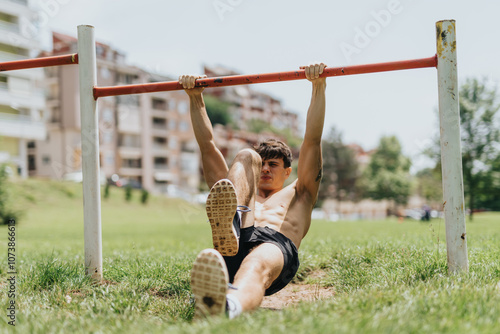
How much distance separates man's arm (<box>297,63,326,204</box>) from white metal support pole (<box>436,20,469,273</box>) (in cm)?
79

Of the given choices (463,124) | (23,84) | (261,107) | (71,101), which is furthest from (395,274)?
(261,107)

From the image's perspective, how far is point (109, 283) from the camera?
11.8ft

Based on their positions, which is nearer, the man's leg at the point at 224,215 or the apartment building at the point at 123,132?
the man's leg at the point at 224,215

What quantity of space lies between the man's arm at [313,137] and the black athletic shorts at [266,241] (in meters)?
0.54

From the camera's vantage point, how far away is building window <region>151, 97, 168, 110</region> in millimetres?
54106

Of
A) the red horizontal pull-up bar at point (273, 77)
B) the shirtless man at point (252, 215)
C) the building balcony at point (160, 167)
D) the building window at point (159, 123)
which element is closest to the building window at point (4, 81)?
the building window at point (159, 123)

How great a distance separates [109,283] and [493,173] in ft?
75.3

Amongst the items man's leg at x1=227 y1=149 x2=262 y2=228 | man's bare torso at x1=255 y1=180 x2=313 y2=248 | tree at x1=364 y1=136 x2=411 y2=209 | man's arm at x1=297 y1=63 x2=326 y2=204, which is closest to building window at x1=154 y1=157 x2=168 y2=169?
tree at x1=364 y1=136 x2=411 y2=209

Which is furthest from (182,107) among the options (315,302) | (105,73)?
(315,302)

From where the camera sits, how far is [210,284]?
2.23m

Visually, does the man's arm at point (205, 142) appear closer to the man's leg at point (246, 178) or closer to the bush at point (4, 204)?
the man's leg at point (246, 178)

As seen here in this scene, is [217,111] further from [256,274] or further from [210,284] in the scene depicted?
[210,284]

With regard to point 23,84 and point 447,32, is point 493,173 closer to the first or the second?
point 447,32

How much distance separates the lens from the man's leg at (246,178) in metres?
2.92
